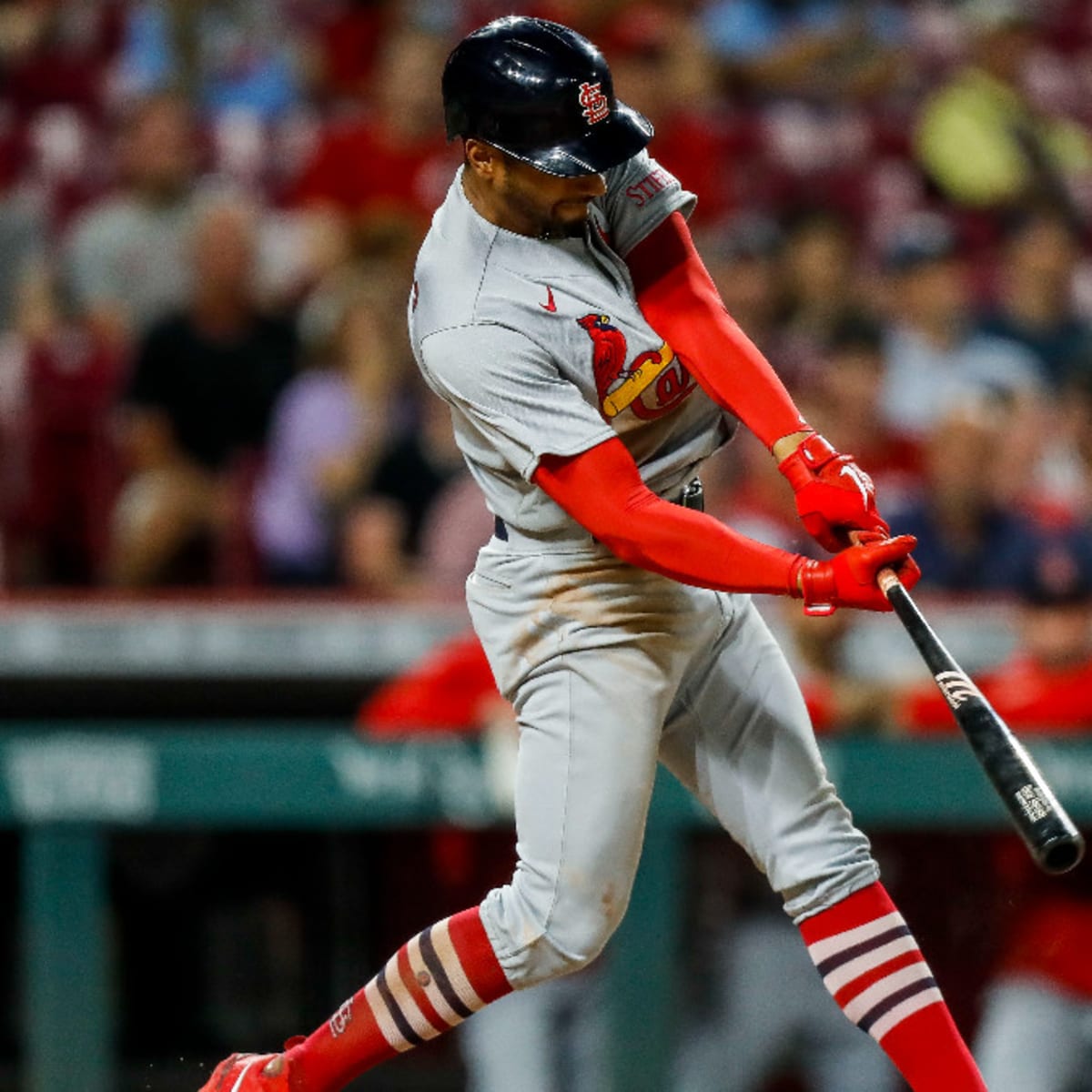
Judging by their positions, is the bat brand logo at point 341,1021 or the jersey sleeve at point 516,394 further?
the bat brand logo at point 341,1021

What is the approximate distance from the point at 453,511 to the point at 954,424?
4.69 ft

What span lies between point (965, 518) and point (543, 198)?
312 cm

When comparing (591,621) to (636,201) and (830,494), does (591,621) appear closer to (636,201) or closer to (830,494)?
(830,494)

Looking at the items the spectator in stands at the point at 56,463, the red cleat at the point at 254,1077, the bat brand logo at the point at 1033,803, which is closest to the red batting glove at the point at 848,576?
the bat brand logo at the point at 1033,803

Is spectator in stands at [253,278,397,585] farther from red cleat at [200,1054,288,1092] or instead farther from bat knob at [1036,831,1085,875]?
bat knob at [1036,831,1085,875]

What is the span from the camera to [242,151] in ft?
23.4

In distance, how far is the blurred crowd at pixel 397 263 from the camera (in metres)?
5.82

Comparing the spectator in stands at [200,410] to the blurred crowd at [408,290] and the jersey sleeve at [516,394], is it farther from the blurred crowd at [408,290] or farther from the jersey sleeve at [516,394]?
the jersey sleeve at [516,394]

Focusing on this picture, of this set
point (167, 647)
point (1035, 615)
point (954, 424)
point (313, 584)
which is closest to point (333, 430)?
→ point (313, 584)

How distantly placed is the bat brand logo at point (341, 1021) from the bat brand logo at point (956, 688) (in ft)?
3.42

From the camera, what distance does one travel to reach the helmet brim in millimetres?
2832

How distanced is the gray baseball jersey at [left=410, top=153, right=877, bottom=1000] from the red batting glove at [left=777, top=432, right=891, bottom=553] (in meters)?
0.22

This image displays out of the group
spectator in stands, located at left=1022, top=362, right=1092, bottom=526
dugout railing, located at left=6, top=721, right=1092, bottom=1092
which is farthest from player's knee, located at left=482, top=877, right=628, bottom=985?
spectator in stands, located at left=1022, top=362, right=1092, bottom=526

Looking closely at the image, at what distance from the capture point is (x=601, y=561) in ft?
9.95
